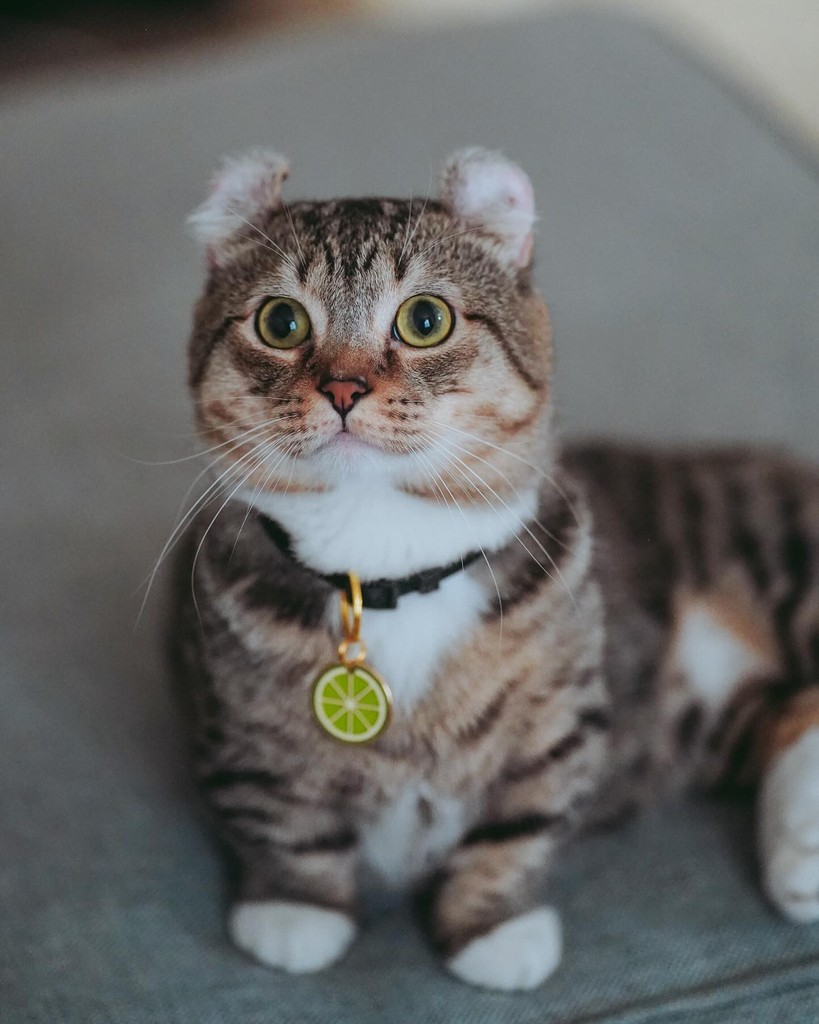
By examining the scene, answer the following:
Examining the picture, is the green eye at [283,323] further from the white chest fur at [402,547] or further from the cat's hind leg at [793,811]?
the cat's hind leg at [793,811]

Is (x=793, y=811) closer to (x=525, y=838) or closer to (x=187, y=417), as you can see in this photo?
(x=525, y=838)

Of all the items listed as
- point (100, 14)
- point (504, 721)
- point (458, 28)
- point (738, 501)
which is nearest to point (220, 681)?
point (504, 721)

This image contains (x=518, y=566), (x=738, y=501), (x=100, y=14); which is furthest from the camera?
(x=100, y=14)

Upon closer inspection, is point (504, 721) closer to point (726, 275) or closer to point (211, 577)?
point (211, 577)

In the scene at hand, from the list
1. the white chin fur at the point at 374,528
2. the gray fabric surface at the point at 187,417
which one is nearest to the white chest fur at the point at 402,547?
the white chin fur at the point at 374,528

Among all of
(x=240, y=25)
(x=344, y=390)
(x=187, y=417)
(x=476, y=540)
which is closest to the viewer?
(x=344, y=390)

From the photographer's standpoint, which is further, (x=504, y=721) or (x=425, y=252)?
(x=504, y=721)

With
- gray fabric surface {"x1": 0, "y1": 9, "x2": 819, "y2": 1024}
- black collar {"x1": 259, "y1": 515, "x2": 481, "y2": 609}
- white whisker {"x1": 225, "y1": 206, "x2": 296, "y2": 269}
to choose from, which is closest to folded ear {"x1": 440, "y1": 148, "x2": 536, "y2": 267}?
white whisker {"x1": 225, "y1": 206, "x2": 296, "y2": 269}

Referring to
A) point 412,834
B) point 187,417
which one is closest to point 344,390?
point 412,834
